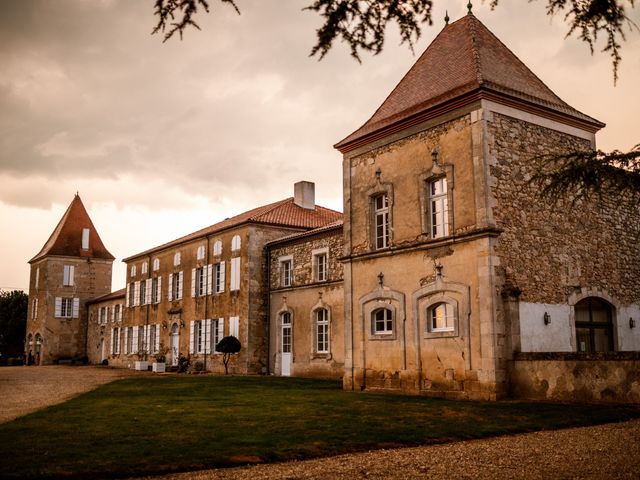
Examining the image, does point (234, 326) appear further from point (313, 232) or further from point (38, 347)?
point (38, 347)

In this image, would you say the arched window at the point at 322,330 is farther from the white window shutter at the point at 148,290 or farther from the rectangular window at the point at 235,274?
the white window shutter at the point at 148,290

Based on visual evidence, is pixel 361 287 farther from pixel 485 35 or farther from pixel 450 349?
pixel 485 35

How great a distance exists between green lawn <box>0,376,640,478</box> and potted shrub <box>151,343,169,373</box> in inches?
652

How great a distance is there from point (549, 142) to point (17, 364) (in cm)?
4326

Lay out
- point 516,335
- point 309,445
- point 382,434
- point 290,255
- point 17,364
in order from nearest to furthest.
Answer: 1. point 309,445
2. point 382,434
3. point 516,335
4. point 290,255
5. point 17,364

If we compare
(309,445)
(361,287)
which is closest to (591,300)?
(361,287)

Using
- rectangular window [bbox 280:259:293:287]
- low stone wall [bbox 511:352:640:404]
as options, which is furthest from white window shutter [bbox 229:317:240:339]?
low stone wall [bbox 511:352:640:404]

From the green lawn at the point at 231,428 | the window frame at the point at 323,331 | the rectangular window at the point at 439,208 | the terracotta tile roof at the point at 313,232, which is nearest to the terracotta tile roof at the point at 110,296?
the terracotta tile roof at the point at 313,232

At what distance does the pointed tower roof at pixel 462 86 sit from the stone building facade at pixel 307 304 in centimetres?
631

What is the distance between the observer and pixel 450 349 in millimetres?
14031

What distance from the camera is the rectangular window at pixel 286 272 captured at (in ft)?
83.5

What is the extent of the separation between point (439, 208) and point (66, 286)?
37.9m

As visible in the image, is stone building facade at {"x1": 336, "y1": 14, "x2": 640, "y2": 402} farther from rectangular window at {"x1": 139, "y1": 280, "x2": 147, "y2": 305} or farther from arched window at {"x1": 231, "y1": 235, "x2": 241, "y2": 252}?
rectangular window at {"x1": 139, "y1": 280, "x2": 147, "y2": 305}

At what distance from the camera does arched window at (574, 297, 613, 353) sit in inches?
587
